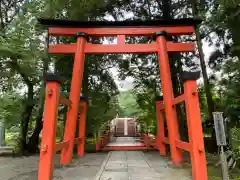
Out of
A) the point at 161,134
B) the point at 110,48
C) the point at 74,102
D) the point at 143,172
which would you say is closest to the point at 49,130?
the point at 143,172

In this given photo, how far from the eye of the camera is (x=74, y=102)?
714 centimetres

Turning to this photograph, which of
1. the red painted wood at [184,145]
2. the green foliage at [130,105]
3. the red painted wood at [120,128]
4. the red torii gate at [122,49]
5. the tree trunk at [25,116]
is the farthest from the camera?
the red painted wood at [120,128]

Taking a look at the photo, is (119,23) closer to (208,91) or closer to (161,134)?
(208,91)

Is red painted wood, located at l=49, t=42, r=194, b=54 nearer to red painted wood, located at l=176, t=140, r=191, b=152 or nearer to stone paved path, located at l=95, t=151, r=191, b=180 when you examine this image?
red painted wood, located at l=176, t=140, r=191, b=152

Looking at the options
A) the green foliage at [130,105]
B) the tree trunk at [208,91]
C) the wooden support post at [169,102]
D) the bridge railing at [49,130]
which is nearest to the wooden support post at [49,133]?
the bridge railing at [49,130]

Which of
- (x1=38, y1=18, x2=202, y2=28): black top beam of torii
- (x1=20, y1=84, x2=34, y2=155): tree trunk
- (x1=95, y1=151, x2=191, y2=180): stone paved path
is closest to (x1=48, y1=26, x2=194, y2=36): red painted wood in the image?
(x1=38, y1=18, x2=202, y2=28): black top beam of torii

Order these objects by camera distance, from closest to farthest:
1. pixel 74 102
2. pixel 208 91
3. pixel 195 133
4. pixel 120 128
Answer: pixel 195 133
pixel 74 102
pixel 208 91
pixel 120 128

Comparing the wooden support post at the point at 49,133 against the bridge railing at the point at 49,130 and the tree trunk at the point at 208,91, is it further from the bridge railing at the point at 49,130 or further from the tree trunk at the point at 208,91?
the tree trunk at the point at 208,91

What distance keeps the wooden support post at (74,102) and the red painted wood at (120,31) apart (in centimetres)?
35

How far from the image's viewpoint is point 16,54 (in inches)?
277

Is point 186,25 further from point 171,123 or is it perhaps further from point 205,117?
point 205,117

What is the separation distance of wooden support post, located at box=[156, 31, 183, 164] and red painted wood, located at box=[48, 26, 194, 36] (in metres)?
0.35

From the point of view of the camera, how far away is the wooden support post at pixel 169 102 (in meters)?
6.51

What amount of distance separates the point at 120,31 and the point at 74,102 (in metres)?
2.83
